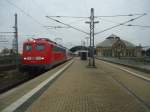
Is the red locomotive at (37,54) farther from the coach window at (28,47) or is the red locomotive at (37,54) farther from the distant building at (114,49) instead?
the distant building at (114,49)

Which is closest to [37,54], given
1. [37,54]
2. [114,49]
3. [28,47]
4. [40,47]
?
[37,54]

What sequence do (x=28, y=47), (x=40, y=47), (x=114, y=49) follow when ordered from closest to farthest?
(x=40, y=47), (x=28, y=47), (x=114, y=49)

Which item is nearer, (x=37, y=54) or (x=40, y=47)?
(x=37, y=54)

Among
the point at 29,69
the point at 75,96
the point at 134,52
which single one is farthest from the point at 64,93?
the point at 134,52

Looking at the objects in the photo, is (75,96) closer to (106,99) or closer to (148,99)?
(106,99)

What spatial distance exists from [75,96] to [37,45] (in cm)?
1839

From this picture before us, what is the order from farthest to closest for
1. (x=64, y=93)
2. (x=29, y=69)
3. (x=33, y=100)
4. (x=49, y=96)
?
(x=29, y=69) → (x=64, y=93) → (x=49, y=96) → (x=33, y=100)

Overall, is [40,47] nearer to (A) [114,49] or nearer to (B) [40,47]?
(B) [40,47]

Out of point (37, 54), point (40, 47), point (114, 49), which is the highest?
point (114, 49)

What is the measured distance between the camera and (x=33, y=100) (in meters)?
11.2

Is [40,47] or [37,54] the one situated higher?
[40,47]

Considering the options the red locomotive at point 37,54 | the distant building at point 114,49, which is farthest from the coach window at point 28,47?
the distant building at point 114,49

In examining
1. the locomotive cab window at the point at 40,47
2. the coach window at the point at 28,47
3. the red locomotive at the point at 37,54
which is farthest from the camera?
the coach window at the point at 28,47

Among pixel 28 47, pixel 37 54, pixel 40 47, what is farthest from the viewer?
pixel 28 47
